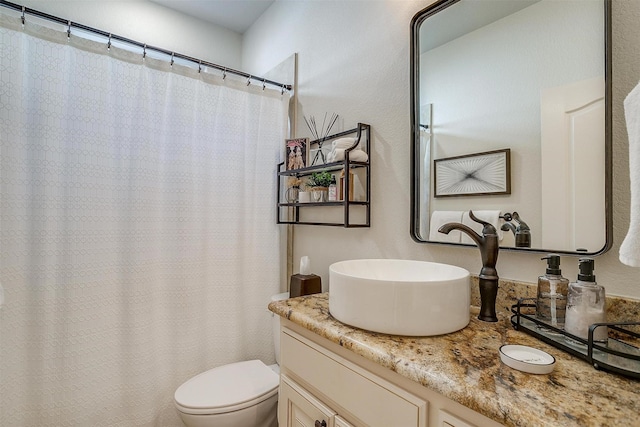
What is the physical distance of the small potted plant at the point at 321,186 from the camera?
5.43 feet

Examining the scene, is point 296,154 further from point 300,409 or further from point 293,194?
point 300,409

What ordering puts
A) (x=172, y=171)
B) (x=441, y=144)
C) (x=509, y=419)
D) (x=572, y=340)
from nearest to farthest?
(x=509, y=419) < (x=572, y=340) < (x=441, y=144) < (x=172, y=171)

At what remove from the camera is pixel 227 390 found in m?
1.42

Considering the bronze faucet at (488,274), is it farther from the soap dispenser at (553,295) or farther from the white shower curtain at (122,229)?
the white shower curtain at (122,229)

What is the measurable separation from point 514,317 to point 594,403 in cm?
39

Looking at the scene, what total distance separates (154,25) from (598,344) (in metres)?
2.92

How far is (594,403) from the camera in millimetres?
526

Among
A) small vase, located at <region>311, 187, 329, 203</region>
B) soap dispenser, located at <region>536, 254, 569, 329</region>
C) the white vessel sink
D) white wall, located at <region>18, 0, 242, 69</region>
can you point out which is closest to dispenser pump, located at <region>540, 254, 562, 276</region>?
soap dispenser, located at <region>536, 254, 569, 329</region>

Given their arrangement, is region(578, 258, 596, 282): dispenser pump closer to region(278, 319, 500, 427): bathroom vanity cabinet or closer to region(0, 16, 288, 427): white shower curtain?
region(278, 319, 500, 427): bathroom vanity cabinet

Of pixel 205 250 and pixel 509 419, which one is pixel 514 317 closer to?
pixel 509 419

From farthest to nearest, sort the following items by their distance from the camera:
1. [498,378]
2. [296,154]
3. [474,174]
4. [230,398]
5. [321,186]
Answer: [296,154] → [321,186] → [230,398] → [474,174] → [498,378]

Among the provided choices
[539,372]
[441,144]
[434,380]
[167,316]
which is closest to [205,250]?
[167,316]

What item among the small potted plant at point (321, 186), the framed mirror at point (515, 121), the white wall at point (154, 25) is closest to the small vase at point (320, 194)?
the small potted plant at point (321, 186)

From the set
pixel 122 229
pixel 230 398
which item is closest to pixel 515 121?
pixel 230 398
